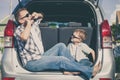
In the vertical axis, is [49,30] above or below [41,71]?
above

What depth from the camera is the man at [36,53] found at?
531cm

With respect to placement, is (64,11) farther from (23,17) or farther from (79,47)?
(23,17)

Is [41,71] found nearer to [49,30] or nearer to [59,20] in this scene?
[49,30]

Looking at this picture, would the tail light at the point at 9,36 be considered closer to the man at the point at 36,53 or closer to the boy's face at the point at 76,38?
the man at the point at 36,53

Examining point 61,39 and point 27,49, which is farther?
point 61,39

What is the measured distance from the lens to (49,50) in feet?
18.7

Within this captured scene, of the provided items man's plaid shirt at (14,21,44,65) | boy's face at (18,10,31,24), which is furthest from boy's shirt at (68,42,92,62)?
boy's face at (18,10,31,24)

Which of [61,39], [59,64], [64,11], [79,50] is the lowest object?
[59,64]

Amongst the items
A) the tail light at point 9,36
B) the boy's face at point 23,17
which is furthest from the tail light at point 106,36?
the tail light at point 9,36

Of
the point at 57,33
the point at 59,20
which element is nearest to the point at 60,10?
the point at 59,20

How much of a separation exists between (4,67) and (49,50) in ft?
2.29

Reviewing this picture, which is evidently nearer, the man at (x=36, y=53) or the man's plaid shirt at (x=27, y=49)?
the man at (x=36, y=53)

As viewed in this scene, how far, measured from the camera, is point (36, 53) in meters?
5.50

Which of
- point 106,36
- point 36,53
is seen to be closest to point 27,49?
point 36,53
